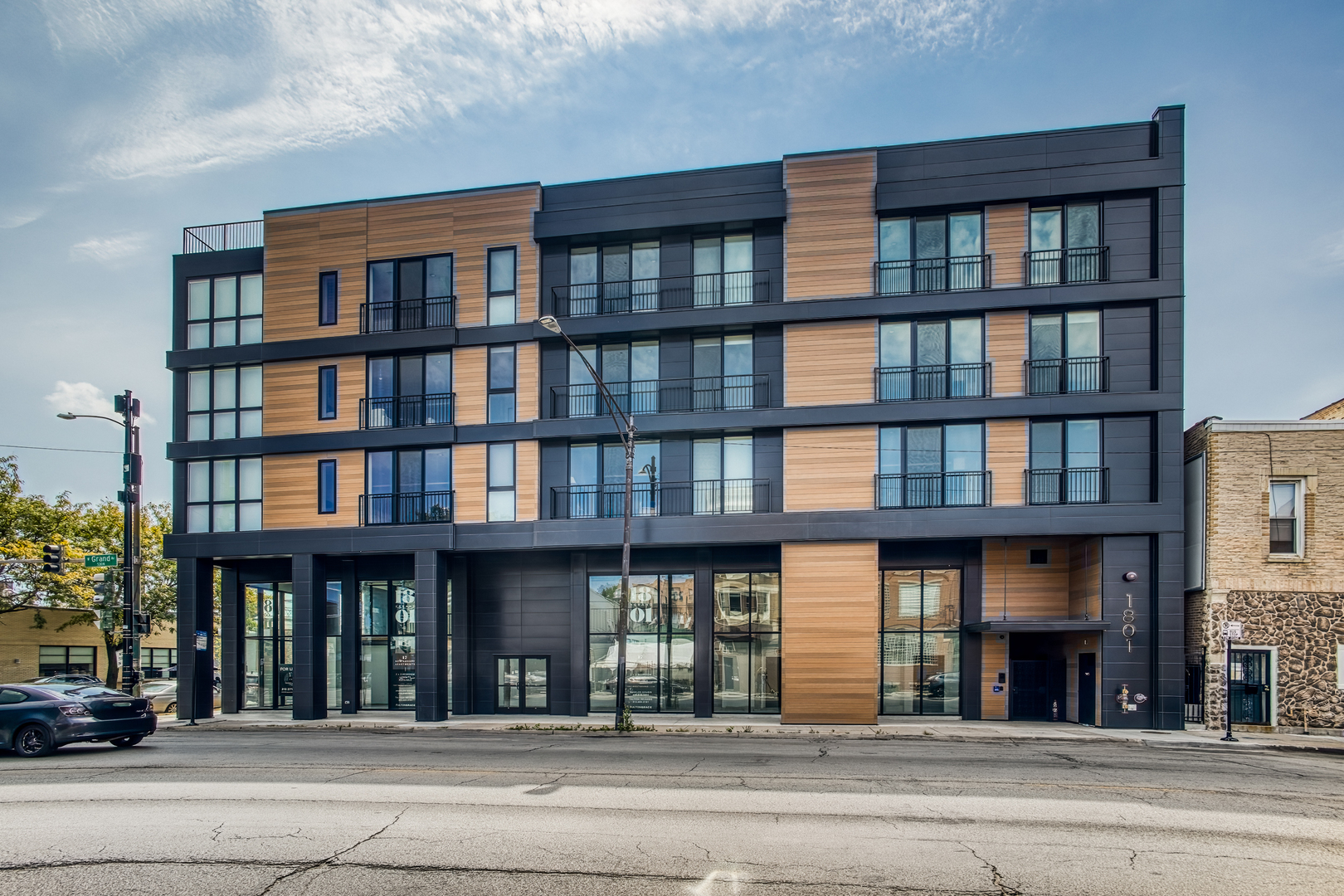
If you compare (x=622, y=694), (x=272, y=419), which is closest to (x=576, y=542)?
(x=622, y=694)

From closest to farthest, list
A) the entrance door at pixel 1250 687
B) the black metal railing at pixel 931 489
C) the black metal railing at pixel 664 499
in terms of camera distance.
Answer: the entrance door at pixel 1250 687, the black metal railing at pixel 931 489, the black metal railing at pixel 664 499

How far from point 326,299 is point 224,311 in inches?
148

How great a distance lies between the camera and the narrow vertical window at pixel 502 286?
94.1 ft

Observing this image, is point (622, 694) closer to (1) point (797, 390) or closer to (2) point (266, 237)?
(1) point (797, 390)

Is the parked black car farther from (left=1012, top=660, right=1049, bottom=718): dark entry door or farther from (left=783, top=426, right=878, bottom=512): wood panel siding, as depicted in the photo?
(left=1012, top=660, right=1049, bottom=718): dark entry door

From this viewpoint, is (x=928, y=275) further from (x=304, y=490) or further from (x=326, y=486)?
(x=304, y=490)

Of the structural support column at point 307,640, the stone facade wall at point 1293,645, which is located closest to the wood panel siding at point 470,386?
the structural support column at point 307,640

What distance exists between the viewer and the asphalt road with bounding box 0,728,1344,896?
9062 millimetres

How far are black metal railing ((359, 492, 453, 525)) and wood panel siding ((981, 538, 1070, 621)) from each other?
54.4 feet

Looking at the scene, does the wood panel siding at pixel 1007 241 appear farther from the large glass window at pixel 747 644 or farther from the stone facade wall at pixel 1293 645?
the large glass window at pixel 747 644

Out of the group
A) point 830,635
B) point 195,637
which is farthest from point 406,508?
point 830,635

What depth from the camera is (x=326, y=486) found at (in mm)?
29516

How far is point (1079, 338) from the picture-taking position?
2583 centimetres

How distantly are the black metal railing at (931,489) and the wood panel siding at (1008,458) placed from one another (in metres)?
0.36
